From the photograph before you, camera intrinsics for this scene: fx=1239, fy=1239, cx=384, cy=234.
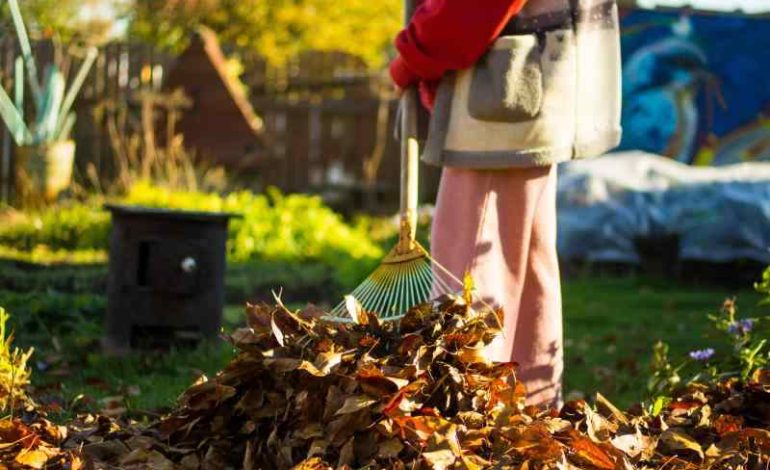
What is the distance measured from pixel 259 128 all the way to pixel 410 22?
9490mm

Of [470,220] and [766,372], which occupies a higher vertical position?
[470,220]

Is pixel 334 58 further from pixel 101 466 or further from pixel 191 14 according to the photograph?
pixel 101 466

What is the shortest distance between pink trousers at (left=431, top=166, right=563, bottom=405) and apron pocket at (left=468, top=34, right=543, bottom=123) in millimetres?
209

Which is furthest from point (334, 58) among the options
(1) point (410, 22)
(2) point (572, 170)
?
(1) point (410, 22)

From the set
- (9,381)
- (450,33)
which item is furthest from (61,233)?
(450,33)

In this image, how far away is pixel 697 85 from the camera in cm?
1534

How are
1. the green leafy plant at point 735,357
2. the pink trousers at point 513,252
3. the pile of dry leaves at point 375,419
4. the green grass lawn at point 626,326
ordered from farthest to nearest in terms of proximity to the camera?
the green grass lawn at point 626,326 → the green leafy plant at point 735,357 → the pink trousers at point 513,252 → the pile of dry leaves at point 375,419

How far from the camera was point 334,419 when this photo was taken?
9.27ft

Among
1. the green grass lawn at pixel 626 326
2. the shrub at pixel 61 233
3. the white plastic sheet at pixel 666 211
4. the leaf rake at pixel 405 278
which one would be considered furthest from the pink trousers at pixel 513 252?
the shrub at pixel 61 233

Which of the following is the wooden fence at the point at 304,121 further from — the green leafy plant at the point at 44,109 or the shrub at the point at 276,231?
the shrub at the point at 276,231

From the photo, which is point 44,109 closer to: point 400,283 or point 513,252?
point 513,252

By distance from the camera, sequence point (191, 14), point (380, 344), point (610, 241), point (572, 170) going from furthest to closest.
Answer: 1. point (191, 14)
2. point (572, 170)
3. point (610, 241)
4. point (380, 344)

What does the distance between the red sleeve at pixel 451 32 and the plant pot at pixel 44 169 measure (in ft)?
28.5

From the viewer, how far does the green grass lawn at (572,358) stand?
15.4ft
